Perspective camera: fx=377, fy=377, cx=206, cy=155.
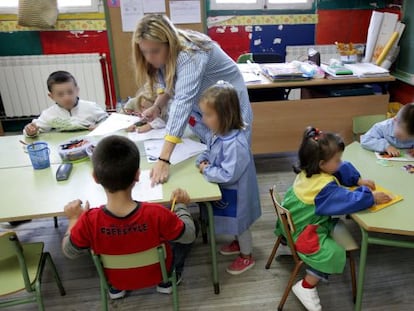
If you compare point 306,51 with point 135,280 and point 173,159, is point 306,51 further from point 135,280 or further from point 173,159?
point 135,280

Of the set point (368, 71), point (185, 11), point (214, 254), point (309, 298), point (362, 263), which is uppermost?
point (185, 11)

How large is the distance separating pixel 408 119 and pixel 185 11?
9.40 feet

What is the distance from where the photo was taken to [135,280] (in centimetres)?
152

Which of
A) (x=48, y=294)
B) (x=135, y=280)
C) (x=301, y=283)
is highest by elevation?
(x=135, y=280)

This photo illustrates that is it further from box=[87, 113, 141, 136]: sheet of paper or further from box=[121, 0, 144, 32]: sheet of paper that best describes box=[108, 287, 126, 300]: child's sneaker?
box=[121, 0, 144, 32]: sheet of paper

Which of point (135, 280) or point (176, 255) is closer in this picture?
point (135, 280)

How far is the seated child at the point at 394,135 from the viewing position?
204 centimetres

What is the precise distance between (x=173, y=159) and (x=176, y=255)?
1.82 ft

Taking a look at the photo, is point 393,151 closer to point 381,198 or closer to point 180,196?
point 381,198

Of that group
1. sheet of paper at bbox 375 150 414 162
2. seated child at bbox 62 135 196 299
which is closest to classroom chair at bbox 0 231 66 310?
seated child at bbox 62 135 196 299

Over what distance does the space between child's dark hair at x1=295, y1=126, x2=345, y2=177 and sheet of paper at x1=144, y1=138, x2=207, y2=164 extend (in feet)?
1.84

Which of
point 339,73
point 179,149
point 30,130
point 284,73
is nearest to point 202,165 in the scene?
point 179,149

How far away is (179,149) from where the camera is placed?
2.03 meters

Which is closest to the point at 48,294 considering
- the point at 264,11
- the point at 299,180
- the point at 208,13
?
the point at 299,180
